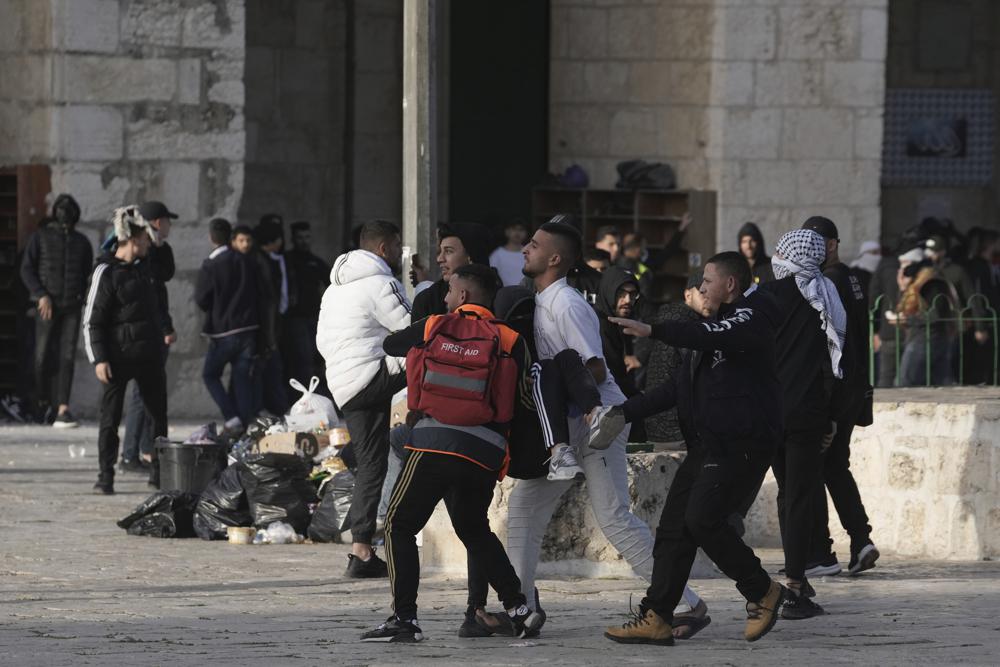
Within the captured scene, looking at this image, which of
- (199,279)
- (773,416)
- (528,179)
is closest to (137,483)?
(199,279)

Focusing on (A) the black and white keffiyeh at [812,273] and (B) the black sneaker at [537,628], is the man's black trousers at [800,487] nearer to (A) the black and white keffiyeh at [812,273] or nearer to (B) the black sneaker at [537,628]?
(A) the black and white keffiyeh at [812,273]

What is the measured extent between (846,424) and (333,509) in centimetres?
279

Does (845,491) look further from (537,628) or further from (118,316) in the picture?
(118,316)

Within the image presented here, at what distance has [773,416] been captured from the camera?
24.0 feet

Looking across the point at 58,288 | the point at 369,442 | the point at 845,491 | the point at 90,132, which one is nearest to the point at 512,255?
the point at 90,132

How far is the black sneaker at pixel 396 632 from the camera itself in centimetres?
725

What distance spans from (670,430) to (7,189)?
25.5ft

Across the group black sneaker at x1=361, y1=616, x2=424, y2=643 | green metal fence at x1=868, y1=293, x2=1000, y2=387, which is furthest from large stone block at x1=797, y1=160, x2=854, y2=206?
black sneaker at x1=361, y1=616, x2=424, y2=643

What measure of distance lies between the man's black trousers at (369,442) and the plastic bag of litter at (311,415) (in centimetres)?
223

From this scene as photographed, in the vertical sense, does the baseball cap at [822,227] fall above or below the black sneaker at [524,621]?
above

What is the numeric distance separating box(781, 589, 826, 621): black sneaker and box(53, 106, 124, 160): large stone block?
9.34 metres

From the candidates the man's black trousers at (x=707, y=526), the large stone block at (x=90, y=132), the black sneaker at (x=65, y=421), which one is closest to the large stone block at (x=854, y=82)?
the large stone block at (x=90, y=132)

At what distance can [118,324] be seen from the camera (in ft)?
39.5

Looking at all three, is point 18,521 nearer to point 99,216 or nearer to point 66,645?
point 66,645
